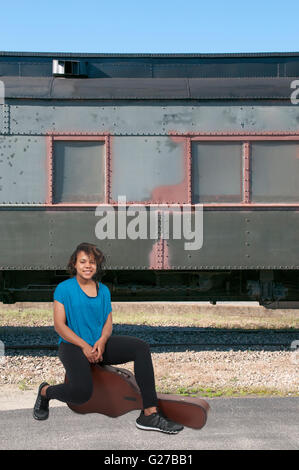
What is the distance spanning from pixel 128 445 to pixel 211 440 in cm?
60

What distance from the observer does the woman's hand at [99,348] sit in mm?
3129

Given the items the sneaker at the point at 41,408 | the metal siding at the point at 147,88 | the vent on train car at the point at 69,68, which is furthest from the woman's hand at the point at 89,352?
the vent on train car at the point at 69,68

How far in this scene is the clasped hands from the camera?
3.13m

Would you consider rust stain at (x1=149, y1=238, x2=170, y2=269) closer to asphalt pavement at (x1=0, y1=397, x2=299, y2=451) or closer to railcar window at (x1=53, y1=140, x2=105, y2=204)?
railcar window at (x1=53, y1=140, x2=105, y2=204)

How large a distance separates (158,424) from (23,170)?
5583 mm

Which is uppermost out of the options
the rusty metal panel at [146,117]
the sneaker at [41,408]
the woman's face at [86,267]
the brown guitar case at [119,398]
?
the rusty metal panel at [146,117]

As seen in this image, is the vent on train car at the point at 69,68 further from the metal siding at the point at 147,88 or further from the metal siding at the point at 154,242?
the metal siding at the point at 154,242

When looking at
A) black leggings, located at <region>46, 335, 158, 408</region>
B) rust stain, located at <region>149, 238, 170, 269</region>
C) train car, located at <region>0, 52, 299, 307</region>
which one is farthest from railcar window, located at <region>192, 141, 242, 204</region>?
black leggings, located at <region>46, 335, 158, 408</region>

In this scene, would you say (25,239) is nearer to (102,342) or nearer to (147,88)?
(147,88)

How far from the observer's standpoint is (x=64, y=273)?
863 cm

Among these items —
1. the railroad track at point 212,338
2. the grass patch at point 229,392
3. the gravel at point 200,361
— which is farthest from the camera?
the railroad track at point 212,338

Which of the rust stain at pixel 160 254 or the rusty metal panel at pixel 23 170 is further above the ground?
the rusty metal panel at pixel 23 170

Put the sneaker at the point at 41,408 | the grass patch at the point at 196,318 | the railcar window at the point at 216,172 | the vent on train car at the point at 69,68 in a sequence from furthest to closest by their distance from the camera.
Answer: the grass patch at the point at 196,318, the vent on train car at the point at 69,68, the railcar window at the point at 216,172, the sneaker at the point at 41,408

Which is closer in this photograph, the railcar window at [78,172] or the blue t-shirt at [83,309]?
the blue t-shirt at [83,309]
